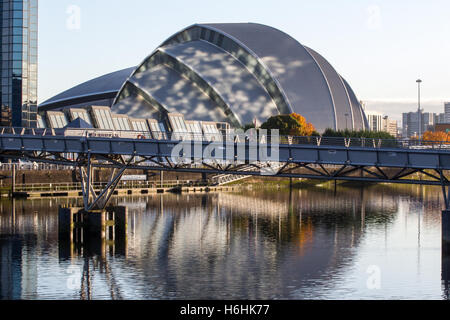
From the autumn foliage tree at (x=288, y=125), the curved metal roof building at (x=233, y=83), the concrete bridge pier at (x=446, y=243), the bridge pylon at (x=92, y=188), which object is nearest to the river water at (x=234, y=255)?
the concrete bridge pier at (x=446, y=243)

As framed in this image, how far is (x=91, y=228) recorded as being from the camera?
59281 millimetres

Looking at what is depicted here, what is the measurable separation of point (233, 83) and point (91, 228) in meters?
74.8

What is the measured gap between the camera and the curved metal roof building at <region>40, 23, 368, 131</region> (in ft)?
426

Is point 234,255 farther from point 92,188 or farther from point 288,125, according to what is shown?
point 288,125

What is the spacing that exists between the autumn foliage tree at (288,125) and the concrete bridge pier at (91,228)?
59.5m

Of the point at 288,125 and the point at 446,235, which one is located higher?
the point at 288,125

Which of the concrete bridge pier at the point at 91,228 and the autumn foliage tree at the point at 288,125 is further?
the autumn foliage tree at the point at 288,125

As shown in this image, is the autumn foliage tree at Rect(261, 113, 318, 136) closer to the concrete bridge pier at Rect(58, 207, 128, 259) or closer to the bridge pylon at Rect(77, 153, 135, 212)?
the bridge pylon at Rect(77, 153, 135, 212)

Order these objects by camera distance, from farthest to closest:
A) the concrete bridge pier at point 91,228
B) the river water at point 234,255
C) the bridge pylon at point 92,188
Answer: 1. the bridge pylon at point 92,188
2. the concrete bridge pier at point 91,228
3. the river water at point 234,255

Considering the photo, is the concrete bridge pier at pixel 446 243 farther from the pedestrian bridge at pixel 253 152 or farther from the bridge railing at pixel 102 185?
the bridge railing at pixel 102 185

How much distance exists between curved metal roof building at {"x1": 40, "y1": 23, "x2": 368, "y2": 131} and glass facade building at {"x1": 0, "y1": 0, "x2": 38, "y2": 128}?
3886 cm

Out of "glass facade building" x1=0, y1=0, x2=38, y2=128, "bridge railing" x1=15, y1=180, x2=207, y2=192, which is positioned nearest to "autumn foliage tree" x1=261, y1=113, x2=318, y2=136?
"bridge railing" x1=15, y1=180, x2=207, y2=192

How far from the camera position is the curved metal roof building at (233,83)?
426ft

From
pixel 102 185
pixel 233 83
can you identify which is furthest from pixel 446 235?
pixel 233 83
